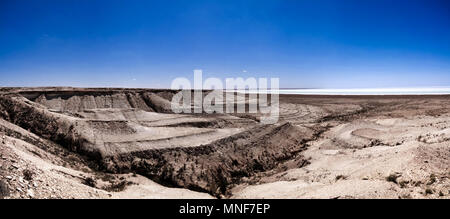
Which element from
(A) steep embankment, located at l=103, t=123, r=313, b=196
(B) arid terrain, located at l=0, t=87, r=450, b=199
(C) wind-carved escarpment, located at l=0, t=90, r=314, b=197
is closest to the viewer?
(B) arid terrain, located at l=0, t=87, r=450, b=199

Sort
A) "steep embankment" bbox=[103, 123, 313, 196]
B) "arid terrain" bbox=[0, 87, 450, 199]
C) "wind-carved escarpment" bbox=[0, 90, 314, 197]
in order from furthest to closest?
1. "wind-carved escarpment" bbox=[0, 90, 314, 197]
2. "steep embankment" bbox=[103, 123, 313, 196]
3. "arid terrain" bbox=[0, 87, 450, 199]

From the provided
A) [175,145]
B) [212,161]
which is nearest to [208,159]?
[212,161]

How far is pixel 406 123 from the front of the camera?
25.4 metres

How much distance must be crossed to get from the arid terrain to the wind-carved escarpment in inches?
2.6

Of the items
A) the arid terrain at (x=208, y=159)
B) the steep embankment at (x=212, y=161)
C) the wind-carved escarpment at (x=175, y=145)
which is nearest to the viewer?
the arid terrain at (x=208, y=159)

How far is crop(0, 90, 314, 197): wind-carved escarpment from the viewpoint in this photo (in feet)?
50.0

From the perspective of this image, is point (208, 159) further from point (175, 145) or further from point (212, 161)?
point (175, 145)

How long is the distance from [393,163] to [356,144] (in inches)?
308

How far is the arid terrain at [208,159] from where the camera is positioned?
31.1ft

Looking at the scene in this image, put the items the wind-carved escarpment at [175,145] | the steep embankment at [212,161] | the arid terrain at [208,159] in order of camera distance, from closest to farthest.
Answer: the arid terrain at [208,159], the steep embankment at [212,161], the wind-carved escarpment at [175,145]

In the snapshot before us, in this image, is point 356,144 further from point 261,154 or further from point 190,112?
point 190,112

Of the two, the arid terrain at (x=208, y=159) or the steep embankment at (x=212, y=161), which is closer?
the arid terrain at (x=208, y=159)

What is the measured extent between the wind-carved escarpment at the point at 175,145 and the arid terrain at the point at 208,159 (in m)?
0.07

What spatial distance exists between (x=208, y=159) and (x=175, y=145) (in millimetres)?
2615
